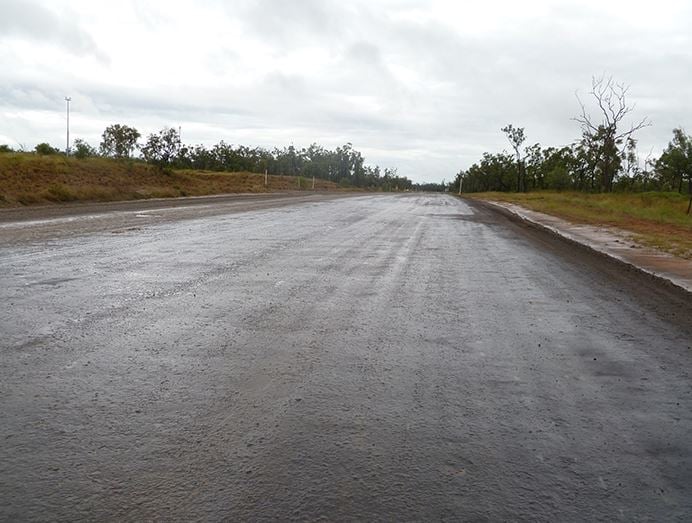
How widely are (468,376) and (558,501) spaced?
68.4 inches

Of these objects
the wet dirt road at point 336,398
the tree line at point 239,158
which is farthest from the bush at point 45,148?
the wet dirt road at point 336,398

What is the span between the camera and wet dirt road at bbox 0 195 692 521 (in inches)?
110

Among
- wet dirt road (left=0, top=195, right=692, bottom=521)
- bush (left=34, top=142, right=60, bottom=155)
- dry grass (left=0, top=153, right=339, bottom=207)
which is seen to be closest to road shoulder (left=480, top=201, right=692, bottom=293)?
wet dirt road (left=0, top=195, right=692, bottom=521)

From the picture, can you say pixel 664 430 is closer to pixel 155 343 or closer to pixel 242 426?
pixel 242 426

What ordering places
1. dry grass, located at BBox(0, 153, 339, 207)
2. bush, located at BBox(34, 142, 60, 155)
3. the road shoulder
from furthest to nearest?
bush, located at BBox(34, 142, 60, 155) → dry grass, located at BBox(0, 153, 339, 207) → the road shoulder

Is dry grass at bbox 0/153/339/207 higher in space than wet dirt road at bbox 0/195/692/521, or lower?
higher

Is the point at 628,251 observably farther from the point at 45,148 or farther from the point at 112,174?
the point at 45,148

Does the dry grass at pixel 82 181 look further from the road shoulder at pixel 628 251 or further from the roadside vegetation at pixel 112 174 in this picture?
the road shoulder at pixel 628 251

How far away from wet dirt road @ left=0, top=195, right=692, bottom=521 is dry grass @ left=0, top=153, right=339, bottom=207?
20478 millimetres

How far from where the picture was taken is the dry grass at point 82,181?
2676cm

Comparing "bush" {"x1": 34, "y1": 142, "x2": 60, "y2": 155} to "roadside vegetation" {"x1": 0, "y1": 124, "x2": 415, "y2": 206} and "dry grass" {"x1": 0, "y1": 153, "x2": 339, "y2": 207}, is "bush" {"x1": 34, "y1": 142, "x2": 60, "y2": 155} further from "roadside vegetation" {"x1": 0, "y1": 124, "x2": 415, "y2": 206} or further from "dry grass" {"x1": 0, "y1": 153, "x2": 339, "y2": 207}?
"dry grass" {"x1": 0, "y1": 153, "x2": 339, "y2": 207}

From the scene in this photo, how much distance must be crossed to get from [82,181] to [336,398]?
33.6 meters

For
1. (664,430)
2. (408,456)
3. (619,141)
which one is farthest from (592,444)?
(619,141)

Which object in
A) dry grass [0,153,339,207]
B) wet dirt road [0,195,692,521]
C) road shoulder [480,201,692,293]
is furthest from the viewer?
dry grass [0,153,339,207]
